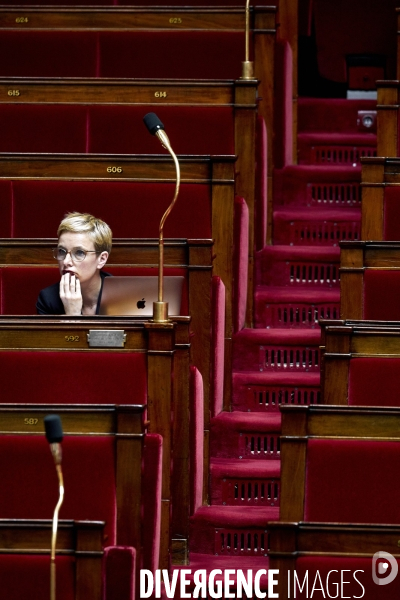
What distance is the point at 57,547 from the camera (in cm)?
50

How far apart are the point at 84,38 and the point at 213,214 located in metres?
0.27

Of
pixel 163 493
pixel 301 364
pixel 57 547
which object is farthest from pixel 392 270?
pixel 57 547

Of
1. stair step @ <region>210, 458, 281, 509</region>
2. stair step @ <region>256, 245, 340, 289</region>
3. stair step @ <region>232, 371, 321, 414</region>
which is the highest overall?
stair step @ <region>256, 245, 340, 289</region>

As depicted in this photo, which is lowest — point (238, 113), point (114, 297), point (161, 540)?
point (161, 540)

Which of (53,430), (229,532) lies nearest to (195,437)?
(229,532)

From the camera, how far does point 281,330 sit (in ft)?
2.90

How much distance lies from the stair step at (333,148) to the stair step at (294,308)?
0.59ft

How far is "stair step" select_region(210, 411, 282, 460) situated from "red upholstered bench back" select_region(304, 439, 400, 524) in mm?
195

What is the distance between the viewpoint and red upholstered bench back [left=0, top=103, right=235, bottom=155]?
95 centimetres

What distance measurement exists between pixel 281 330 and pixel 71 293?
187 mm

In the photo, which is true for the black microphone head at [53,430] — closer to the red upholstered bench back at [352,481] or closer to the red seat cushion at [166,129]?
the red upholstered bench back at [352,481]

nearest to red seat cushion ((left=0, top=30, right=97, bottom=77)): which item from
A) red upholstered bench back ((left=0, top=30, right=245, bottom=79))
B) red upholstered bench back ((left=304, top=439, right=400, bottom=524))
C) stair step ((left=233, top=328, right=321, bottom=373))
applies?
red upholstered bench back ((left=0, top=30, right=245, bottom=79))

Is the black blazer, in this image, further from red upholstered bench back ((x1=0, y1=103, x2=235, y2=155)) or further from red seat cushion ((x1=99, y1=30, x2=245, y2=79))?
red seat cushion ((x1=99, y1=30, x2=245, y2=79))

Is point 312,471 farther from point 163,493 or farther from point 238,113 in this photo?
point 238,113
